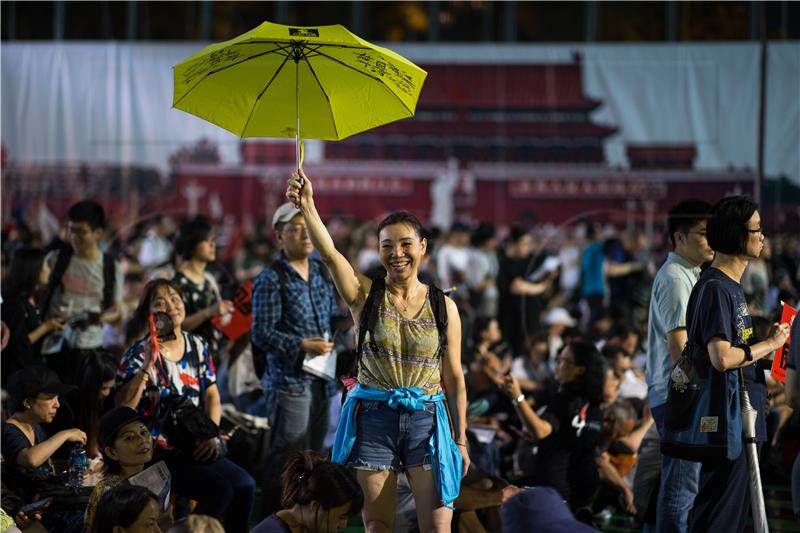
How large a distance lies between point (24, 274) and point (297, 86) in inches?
133

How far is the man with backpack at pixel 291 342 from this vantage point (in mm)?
6266

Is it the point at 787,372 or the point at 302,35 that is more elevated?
the point at 302,35

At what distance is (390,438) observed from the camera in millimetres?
4656

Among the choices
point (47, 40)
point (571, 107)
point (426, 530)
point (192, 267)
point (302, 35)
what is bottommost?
point (426, 530)

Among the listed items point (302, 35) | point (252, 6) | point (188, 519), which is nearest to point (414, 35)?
point (252, 6)

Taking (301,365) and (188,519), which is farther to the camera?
(301,365)

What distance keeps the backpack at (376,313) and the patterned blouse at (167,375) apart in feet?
4.50

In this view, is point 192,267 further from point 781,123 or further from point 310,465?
point 781,123

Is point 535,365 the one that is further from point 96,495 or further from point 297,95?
point 96,495

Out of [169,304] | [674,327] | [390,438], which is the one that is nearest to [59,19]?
[169,304]

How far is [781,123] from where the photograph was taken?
1680cm

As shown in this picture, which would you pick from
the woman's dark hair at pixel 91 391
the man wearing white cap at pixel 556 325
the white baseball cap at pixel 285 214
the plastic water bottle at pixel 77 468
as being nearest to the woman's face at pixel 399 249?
the white baseball cap at pixel 285 214

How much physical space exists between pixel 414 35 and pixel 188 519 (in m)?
16.6

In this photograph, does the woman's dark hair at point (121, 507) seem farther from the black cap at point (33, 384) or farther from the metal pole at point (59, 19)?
the metal pole at point (59, 19)
